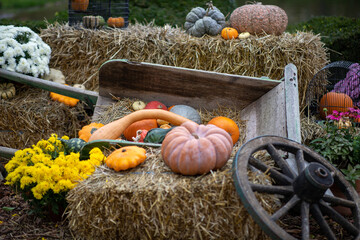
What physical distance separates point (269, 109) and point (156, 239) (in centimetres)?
161

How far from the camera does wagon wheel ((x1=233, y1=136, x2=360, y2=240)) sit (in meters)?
1.88

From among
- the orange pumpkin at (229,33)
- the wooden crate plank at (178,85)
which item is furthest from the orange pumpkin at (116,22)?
the wooden crate plank at (178,85)

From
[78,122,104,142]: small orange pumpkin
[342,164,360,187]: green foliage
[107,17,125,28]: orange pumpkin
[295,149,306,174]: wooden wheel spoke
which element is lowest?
[78,122,104,142]: small orange pumpkin

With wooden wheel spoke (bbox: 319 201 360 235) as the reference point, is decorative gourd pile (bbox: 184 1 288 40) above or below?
above

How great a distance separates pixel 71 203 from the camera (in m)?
2.18

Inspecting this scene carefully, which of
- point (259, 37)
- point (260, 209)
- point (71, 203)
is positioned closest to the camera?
point (260, 209)

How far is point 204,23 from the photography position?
4.57m

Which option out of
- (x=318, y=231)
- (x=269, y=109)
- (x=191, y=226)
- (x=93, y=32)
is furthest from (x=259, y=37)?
(x=191, y=226)

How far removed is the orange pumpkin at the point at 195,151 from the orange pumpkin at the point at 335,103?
7.15ft

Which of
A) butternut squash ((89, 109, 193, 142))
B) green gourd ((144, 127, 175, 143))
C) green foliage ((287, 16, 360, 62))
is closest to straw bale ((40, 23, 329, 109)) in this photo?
green foliage ((287, 16, 360, 62))

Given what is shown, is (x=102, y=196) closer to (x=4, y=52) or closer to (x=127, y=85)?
(x=127, y=85)

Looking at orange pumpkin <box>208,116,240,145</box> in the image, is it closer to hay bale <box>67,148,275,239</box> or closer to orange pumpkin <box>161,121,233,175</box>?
orange pumpkin <box>161,121,233,175</box>

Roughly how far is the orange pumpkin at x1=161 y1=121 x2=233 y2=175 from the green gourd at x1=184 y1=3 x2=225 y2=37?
8.53ft

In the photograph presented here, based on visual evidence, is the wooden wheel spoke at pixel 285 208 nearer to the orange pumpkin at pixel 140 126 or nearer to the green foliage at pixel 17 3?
the orange pumpkin at pixel 140 126
